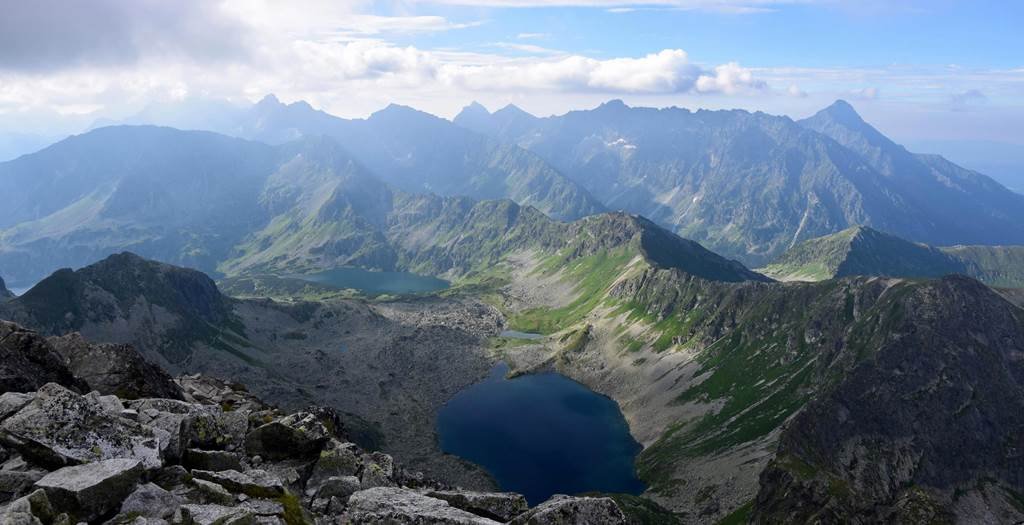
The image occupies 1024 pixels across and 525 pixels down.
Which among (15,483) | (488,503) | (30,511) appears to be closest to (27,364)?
(15,483)

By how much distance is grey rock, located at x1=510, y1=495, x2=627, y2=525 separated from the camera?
25219 mm

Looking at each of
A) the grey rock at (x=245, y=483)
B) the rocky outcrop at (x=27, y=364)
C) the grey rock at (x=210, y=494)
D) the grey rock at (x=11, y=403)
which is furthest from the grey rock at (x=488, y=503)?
the rocky outcrop at (x=27, y=364)

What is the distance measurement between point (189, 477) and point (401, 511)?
30.2 feet

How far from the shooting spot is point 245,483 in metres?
25.5

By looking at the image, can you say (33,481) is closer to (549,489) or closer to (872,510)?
(872,510)

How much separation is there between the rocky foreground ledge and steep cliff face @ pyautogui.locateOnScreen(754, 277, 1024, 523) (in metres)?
95.9

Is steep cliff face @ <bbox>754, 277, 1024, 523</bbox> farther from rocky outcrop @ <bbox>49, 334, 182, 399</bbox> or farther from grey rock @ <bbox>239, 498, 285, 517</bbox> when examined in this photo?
grey rock @ <bbox>239, 498, 285, 517</bbox>

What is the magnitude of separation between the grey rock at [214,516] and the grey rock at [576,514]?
10.7 m

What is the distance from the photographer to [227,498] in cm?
2408

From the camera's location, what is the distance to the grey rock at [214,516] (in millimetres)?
21438

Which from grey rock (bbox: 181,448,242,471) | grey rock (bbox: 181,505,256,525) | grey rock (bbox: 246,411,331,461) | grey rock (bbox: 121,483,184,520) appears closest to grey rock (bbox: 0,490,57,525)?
grey rock (bbox: 121,483,184,520)

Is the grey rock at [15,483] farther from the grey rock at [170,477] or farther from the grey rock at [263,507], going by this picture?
the grey rock at [263,507]

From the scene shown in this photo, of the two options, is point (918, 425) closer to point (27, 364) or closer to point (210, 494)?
point (210, 494)

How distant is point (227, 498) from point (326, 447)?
1394 cm
